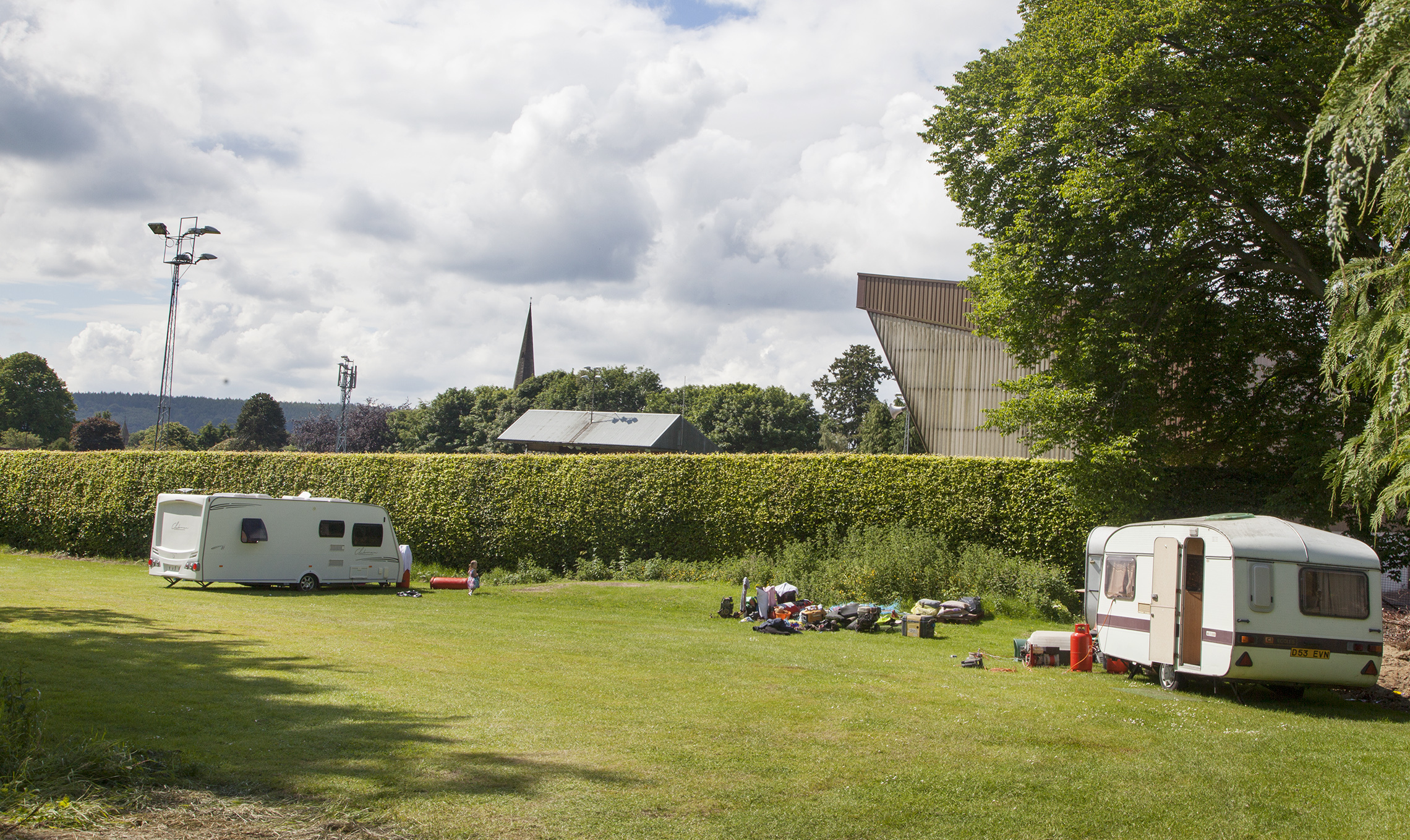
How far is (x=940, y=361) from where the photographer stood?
33469 millimetres

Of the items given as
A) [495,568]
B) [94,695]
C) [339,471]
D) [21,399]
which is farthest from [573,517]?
[21,399]

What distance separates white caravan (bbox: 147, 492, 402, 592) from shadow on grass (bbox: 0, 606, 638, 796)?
409 inches

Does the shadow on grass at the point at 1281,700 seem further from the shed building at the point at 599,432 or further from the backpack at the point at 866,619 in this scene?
the shed building at the point at 599,432

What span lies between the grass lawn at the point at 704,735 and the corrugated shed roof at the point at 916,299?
66.3 ft

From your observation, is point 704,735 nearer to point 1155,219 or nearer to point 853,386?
point 1155,219

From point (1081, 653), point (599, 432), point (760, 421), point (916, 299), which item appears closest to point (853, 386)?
point (760, 421)

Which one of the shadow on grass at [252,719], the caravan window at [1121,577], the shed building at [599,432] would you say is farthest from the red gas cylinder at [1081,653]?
the shed building at [599,432]

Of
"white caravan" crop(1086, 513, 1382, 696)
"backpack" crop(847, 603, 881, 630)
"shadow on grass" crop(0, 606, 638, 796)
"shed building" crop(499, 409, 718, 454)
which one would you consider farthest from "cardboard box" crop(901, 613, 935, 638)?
"shed building" crop(499, 409, 718, 454)

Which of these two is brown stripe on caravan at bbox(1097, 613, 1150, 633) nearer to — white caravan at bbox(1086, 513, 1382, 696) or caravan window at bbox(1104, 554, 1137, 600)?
white caravan at bbox(1086, 513, 1382, 696)

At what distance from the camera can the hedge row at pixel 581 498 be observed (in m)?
21.7

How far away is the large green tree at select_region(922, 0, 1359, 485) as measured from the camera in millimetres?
17438

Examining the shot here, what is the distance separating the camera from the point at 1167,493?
821 inches

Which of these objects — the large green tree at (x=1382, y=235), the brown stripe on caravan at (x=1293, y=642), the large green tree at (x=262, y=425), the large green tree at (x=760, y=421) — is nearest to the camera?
the large green tree at (x=1382, y=235)

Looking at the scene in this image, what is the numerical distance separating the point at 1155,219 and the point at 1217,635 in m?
10.9
